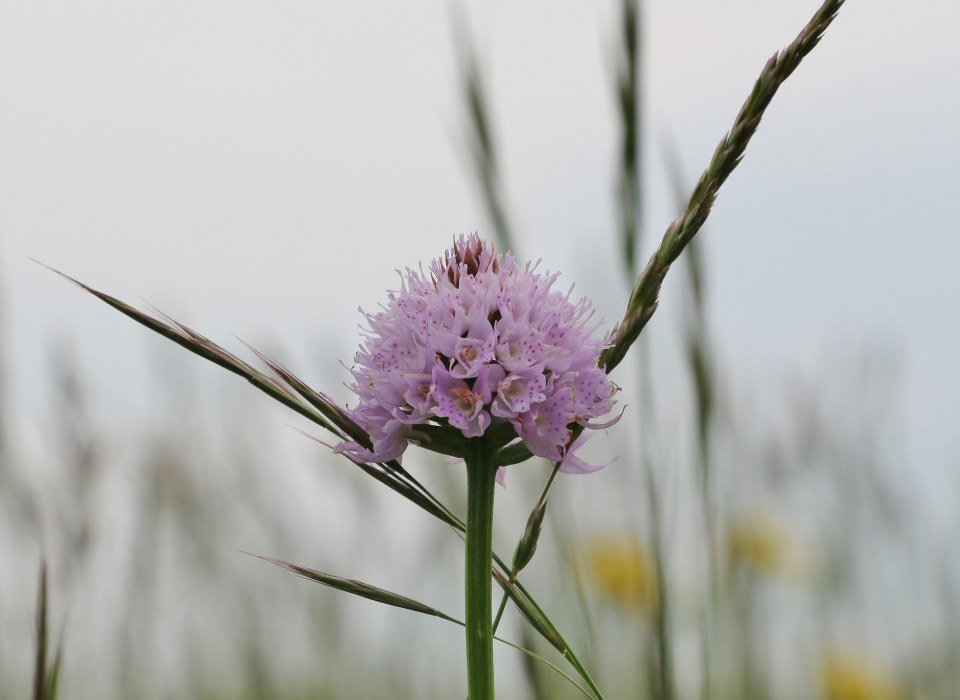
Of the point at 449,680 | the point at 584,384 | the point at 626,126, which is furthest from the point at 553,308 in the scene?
the point at 449,680

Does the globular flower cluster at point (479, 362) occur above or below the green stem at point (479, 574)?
above

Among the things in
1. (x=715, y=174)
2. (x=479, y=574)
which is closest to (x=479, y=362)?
(x=479, y=574)

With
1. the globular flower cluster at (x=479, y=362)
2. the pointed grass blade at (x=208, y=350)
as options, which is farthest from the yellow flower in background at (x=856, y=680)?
the pointed grass blade at (x=208, y=350)

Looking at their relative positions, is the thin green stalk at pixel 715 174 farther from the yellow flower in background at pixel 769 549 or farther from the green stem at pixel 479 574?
the yellow flower in background at pixel 769 549

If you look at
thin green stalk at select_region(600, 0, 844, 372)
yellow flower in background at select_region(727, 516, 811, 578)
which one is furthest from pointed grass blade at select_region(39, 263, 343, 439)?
yellow flower in background at select_region(727, 516, 811, 578)

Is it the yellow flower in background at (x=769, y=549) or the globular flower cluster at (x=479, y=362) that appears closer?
the globular flower cluster at (x=479, y=362)

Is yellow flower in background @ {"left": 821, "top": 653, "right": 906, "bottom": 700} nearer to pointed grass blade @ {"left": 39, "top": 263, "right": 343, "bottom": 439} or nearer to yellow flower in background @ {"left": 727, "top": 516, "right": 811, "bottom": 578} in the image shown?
yellow flower in background @ {"left": 727, "top": 516, "right": 811, "bottom": 578}
